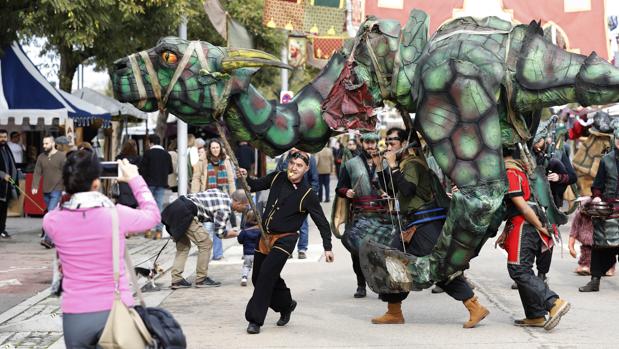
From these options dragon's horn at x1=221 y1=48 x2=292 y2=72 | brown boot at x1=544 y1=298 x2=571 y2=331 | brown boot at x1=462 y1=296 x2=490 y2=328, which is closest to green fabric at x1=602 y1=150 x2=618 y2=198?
brown boot at x1=544 y1=298 x2=571 y2=331

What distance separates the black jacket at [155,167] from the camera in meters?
17.4

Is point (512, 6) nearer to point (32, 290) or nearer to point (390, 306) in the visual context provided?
point (390, 306)

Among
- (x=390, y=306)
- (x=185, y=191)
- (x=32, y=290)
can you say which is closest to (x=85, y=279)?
(x=390, y=306)

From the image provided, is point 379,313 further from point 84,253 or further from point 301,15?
point 301,15

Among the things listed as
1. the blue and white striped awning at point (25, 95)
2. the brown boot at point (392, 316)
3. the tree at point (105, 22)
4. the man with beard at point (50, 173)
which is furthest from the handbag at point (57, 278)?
the blue and white striped awning at point (25, 95)

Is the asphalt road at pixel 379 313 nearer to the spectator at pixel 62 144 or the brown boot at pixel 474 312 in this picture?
the brown boot at pixel 474 312

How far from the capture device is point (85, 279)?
5.42m

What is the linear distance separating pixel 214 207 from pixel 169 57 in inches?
177

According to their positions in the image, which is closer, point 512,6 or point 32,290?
point 32,290

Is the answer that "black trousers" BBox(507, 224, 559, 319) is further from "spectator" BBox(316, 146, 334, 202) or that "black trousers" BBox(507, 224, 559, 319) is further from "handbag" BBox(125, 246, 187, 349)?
"spectator" BBox(316, 146, 334, 202)

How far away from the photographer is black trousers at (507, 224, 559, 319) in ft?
28.2

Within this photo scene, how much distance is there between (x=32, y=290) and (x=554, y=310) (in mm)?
5928

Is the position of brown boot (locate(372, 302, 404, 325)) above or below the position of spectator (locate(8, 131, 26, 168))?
below

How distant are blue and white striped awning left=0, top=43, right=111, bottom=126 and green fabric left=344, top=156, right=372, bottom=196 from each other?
9417 millimetres
